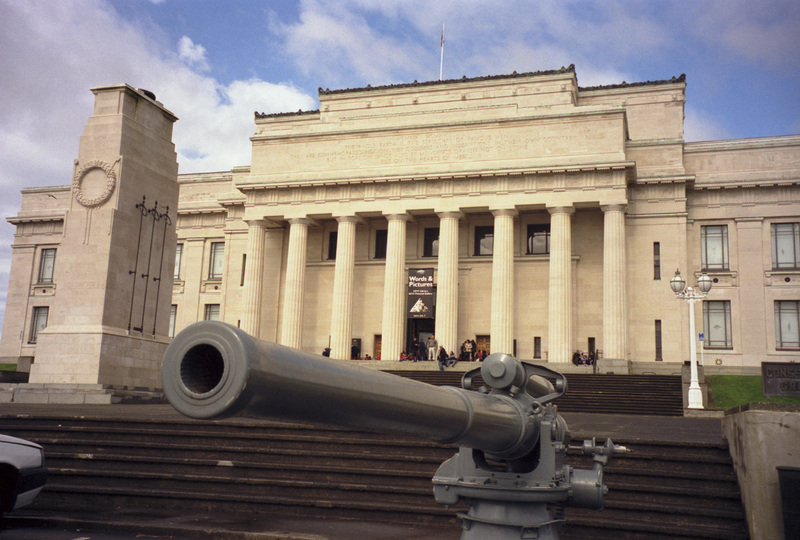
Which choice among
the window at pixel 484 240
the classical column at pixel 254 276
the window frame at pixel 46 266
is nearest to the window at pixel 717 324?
the window at pixel 484 240

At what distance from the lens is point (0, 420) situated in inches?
518

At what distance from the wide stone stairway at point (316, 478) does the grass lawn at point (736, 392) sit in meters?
21.1

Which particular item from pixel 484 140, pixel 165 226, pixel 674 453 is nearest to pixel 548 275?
pixel 484 140

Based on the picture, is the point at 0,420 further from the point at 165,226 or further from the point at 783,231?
the point at 783,231

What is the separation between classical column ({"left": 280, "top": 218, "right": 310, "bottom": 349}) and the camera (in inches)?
1805

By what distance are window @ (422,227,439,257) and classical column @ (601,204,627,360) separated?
11585 mm

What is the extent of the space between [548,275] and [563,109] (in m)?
10.3

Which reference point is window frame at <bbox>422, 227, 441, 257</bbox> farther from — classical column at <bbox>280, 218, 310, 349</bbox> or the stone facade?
the stone facade

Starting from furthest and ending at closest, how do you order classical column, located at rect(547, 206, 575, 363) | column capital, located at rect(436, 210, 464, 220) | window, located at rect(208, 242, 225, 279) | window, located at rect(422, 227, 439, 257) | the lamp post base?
1. window, located at rect(208, 242, 225, 279)
2. window, located at rect(422, 227, 439, 257)
3. column capital, located at rect(436, 210, 464, 220)
4. classical column, located at rect(547, 206, 575, 363)
5. the lamp post base

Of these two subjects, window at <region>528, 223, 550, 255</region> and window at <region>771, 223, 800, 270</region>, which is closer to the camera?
window at <region>771, 223, 800, 270</region>

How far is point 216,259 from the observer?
55.9m

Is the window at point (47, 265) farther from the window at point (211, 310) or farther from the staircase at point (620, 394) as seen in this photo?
the staircase at point (620, 394)

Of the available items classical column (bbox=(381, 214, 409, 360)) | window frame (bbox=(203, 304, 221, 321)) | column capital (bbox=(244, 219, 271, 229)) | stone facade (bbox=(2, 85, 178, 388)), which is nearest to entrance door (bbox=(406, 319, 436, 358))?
classical column (bbox=(381, 214, 409, 360))

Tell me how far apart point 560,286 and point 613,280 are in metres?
2.98
